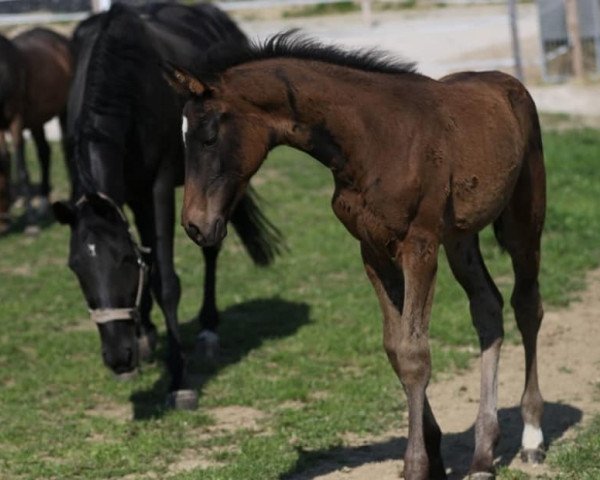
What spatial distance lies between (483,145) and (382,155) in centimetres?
59

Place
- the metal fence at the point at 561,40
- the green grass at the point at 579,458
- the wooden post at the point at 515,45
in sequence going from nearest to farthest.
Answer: the green grass at the point at 579,458 → the wooden post at the point at 515,45 → the metal fence at the point at 561,40

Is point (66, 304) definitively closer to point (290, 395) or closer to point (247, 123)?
point (290, 395)

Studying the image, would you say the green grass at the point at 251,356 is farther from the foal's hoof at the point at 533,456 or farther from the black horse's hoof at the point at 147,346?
the foal's hoof at the point at 533,456

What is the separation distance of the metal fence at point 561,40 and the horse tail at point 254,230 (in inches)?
415

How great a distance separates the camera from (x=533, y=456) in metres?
6.43

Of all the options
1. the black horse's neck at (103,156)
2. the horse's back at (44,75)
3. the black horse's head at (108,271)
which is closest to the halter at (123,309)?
the black horse's head at (108,271)

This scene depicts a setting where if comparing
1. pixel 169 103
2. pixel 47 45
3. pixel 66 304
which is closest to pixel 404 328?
pixel 169 103

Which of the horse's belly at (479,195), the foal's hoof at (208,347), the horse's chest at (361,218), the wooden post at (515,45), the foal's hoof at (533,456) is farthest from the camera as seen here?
the wooden post at (515,45)

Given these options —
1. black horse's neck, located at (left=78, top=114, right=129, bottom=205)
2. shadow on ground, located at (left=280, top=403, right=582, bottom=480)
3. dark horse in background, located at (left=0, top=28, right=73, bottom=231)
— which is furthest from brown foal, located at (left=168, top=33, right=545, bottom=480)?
dark horse in background, located at (left=0, top=28, right=73, bottom=231)

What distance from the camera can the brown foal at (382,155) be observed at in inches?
216

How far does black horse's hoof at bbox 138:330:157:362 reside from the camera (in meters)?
9.25

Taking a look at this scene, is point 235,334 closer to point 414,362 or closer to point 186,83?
point 414,362

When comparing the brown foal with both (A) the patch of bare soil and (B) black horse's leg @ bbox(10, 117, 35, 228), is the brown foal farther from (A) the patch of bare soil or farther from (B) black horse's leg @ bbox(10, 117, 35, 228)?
(B) black horse's leg @ bbox(10, 117, 35, 228)


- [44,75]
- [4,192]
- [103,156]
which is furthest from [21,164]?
[103,156]
